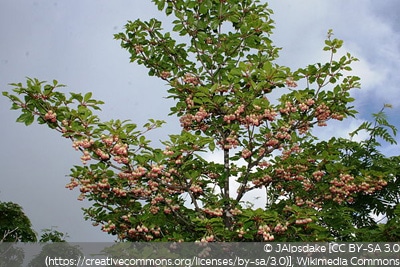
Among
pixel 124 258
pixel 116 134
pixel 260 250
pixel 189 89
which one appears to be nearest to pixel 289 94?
pixel 189 89

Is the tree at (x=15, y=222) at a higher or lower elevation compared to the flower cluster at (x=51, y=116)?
lower

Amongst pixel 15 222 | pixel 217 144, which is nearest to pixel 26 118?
pixel 217 144

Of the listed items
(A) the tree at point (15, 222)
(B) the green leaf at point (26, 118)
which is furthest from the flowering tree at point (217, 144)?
(A) the tree at point (15, 222)

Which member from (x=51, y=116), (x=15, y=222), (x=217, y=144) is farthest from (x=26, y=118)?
(x=15, y=222)

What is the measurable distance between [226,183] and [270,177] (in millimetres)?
955

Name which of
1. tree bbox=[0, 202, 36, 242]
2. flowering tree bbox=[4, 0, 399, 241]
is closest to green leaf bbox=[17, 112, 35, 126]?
flowering tree bbox=[4, 0, 399, 241]

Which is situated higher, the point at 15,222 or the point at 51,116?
the point at 51,116

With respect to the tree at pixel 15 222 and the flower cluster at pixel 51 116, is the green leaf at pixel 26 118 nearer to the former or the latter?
the flower cluster at pixel 51 116

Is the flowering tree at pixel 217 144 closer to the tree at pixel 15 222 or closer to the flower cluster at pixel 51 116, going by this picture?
the flower cluster at pixel 51 116

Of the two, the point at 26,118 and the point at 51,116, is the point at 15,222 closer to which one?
the point at 26,118

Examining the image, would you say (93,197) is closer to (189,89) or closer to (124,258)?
(124,258)

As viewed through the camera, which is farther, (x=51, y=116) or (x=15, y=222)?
(x=15, y=222)

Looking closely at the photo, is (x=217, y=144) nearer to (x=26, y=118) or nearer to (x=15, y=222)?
(x=26, y=118)

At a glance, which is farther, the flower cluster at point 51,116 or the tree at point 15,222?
the tree at point 15,222
